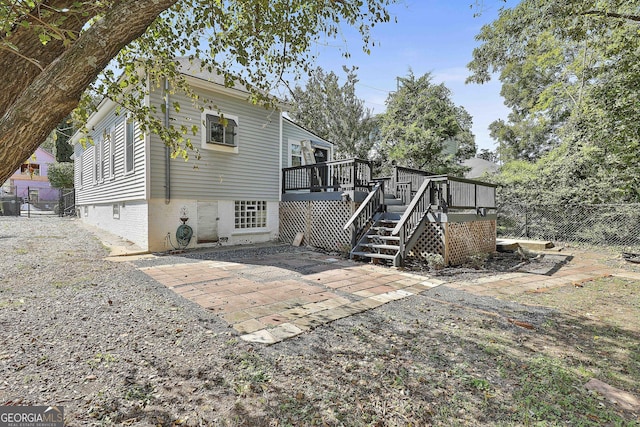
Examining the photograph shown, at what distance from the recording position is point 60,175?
22672 mm

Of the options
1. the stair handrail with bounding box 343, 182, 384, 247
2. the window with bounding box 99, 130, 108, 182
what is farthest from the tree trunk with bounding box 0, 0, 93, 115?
the window with bounding box 99, 130, 108, 182

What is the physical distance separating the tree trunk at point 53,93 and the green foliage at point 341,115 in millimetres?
20625

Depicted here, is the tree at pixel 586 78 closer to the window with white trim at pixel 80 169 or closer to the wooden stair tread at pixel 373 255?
the wooden stair tread at pixel 373 255

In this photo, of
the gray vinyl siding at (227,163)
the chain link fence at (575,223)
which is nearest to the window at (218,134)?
the gray vinyl siding at (227,163)

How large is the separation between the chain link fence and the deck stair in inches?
266

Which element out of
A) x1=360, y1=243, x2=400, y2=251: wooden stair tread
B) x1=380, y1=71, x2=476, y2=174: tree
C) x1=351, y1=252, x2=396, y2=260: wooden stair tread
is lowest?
x1=351, y1=252, x2=396, y2=260: wooden stair tread

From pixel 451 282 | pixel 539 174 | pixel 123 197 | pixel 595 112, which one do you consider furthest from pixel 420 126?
pixel 123 197

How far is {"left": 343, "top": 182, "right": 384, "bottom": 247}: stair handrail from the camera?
25.8 feet

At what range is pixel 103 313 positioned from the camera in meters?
3.53

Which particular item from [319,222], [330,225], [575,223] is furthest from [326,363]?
A: [575,223]

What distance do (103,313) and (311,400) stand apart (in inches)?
113

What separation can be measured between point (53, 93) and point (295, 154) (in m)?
10.7

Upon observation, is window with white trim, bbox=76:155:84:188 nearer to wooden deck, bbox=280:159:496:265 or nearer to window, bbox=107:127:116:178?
window, bbox=107:127:116:178

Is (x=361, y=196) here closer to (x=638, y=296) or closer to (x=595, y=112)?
(x=638, y=296)
